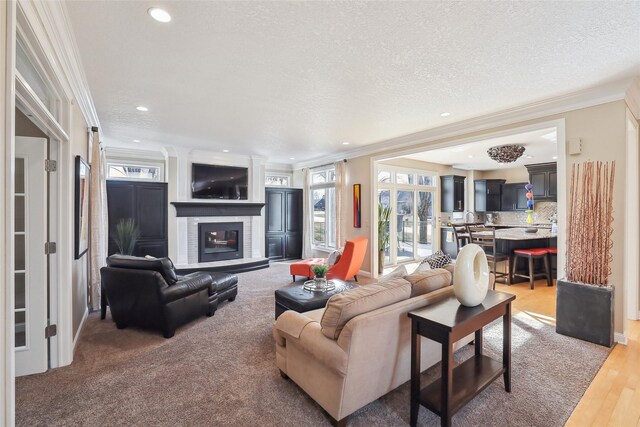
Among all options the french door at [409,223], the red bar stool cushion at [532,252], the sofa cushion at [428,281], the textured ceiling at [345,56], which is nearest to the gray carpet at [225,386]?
the sofa cushion at [428,281]

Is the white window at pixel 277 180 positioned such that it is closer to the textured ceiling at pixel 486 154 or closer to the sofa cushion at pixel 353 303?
the textured ceiling at pixel 486 154

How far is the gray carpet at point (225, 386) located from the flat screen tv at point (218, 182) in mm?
3576

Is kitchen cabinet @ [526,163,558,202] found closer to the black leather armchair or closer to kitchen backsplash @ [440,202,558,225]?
kitchen backsplash @ [440,202,558,225]

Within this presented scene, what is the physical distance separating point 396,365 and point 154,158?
6474 millimetres

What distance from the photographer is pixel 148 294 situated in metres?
3.19

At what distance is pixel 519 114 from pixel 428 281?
2.76m

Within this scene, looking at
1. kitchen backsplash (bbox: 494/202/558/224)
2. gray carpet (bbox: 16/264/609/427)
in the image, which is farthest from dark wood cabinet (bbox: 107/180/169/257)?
kitchen backsplash (bbox: 494/202/558/224)

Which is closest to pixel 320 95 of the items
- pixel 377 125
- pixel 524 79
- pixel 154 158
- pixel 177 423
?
pixel 377 125

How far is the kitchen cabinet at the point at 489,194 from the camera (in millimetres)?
8875

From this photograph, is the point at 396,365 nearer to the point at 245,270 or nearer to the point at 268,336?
the point at 268,336

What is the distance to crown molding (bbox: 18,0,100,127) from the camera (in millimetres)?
1688

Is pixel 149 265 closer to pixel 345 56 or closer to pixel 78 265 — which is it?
pixel 78 265

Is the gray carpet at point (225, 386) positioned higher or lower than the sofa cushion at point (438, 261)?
lower

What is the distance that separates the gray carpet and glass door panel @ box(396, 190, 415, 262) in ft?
13.6
